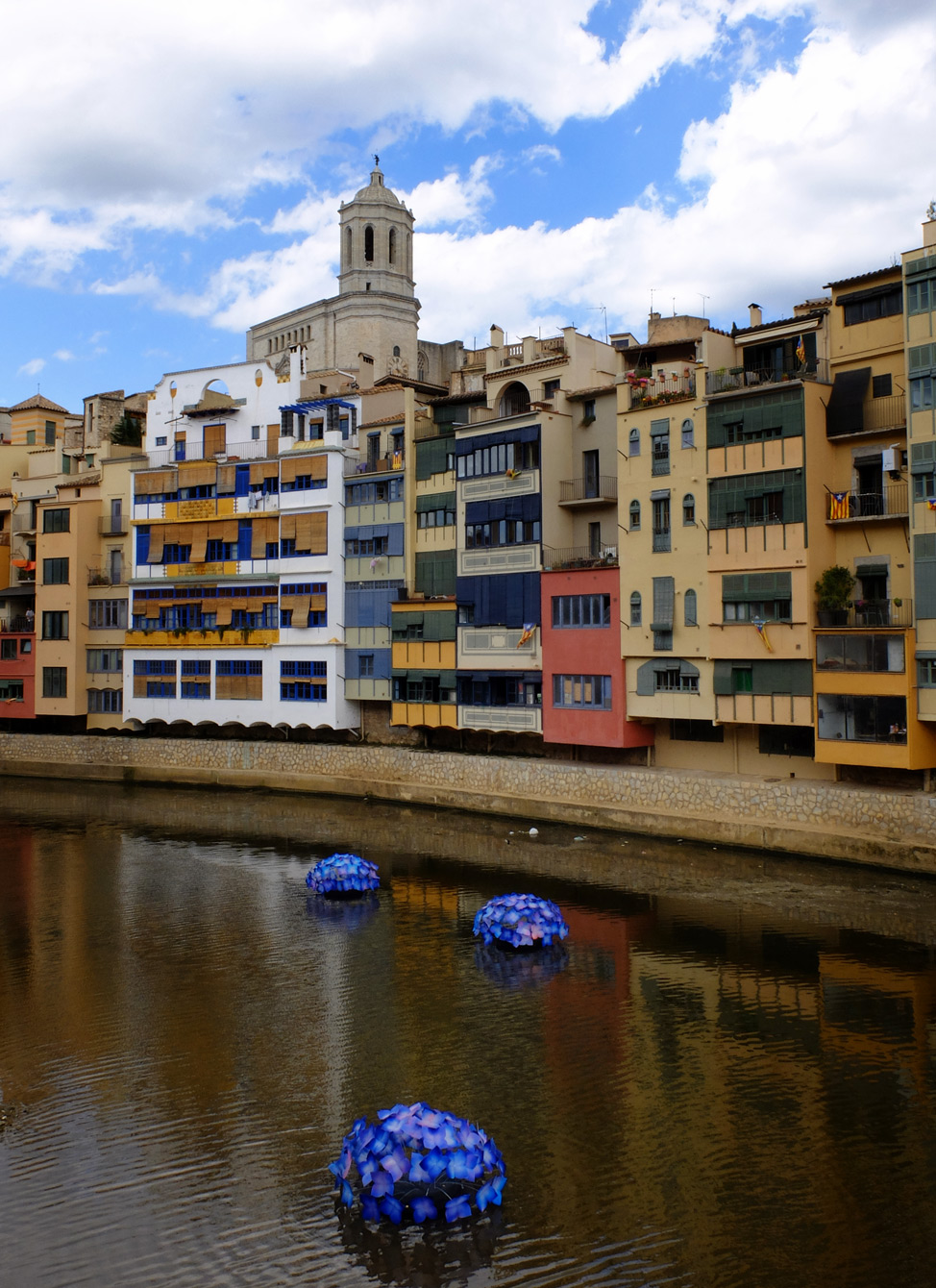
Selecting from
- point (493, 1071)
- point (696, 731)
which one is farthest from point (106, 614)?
point (493, 1071)

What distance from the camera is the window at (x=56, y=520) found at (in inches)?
1994

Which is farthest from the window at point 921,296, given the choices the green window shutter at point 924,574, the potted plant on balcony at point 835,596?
A: the potted plant on balcony at point 835,596

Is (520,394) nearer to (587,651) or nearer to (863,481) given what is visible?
(587,651)

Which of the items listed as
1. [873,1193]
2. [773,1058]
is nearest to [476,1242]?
[873,1193]

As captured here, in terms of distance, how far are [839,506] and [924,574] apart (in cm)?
384

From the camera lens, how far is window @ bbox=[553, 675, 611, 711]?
117 ft

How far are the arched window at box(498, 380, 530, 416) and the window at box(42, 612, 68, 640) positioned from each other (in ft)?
77.2

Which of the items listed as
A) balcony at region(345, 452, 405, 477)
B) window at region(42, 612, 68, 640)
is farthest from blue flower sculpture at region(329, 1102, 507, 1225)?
window at region(42, 612, 68, 640)

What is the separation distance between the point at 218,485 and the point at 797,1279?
41319 millimetres

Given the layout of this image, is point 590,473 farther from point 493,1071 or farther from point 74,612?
point 74,612

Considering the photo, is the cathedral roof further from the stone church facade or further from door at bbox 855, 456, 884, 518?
door at bbox 855, 456, 884, 518

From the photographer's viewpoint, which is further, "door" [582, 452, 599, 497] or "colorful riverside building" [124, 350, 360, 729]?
"colorful riverside building" [124, 350, 360, 729]

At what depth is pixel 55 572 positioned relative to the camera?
5084cm

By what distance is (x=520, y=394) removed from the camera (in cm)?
4025
